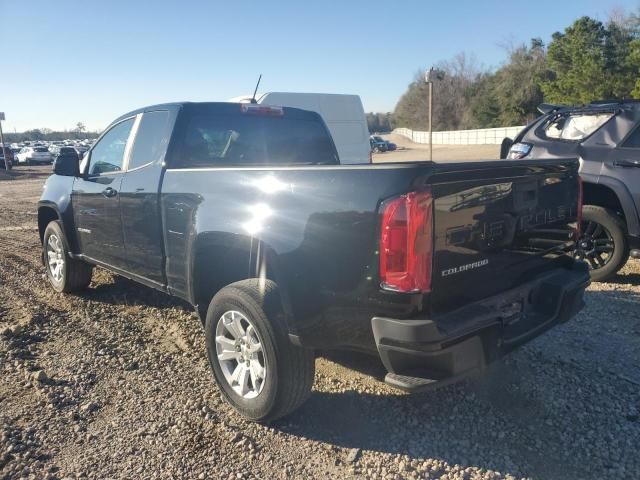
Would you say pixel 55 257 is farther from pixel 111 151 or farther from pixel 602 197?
pixel 602 197

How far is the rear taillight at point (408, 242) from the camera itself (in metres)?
2.36

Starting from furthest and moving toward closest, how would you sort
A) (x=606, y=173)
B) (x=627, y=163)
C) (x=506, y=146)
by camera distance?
(x=506, y=146), (x=606, y=173), (x=627, y=163)

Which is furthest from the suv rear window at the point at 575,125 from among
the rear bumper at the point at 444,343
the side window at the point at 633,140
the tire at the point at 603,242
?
the rear bumper at the point at 444,343

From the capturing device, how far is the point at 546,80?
52531 millimetres

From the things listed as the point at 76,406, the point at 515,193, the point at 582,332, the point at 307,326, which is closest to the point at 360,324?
the point at 307,326

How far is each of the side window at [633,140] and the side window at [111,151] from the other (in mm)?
4883

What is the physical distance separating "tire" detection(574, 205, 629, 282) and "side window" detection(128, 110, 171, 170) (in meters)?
4.21

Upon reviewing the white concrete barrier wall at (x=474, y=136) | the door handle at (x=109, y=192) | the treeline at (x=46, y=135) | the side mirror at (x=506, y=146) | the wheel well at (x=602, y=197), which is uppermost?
the treeline at (x=46, y=135)

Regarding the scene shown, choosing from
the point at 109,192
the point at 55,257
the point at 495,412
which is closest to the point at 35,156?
the point at 55,257

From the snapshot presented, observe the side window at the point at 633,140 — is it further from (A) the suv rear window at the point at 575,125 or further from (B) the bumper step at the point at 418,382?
(B) the bumper step at the point at 418,382

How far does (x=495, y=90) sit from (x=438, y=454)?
65386 mm

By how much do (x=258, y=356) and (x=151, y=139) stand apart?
2.08 meters

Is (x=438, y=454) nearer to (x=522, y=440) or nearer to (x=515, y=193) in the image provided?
(x=522, y=440)

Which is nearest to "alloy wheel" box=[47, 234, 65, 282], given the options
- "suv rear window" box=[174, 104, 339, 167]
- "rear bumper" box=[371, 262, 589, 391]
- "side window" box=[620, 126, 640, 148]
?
"suv rear window" box=[174, 104, 339, 167]
